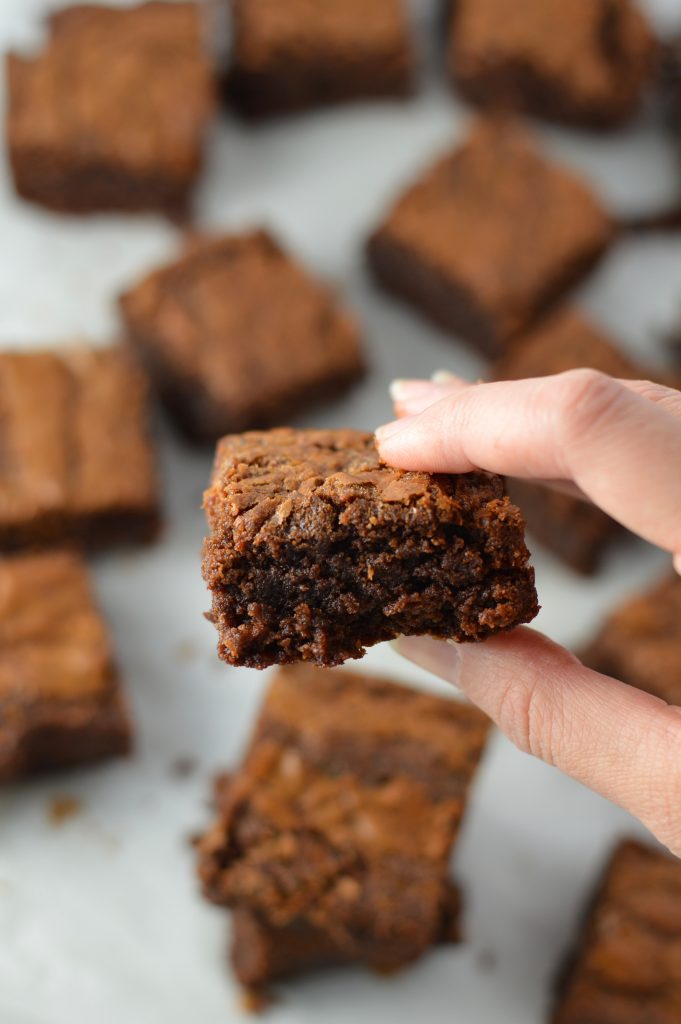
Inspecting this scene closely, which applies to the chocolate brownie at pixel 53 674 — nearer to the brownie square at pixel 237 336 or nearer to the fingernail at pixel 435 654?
the brownie square at pixel 237 336

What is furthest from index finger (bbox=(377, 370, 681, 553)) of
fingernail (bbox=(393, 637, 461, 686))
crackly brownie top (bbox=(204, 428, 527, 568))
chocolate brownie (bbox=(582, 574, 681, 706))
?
chocolate brownie (bbox=(582, 574, 681, 706))

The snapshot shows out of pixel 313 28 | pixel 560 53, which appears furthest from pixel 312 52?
pixel 560 53

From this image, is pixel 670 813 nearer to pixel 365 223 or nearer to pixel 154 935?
pixel 154 935

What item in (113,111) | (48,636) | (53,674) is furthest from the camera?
(113,111)

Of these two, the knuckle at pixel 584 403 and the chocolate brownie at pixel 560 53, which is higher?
the knuckle at pixel 584 403

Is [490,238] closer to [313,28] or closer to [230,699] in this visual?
[313,28]

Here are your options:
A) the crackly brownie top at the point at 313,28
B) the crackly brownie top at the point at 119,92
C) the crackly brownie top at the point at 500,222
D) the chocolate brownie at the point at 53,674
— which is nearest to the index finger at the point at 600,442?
the chocolate brownie at the point at 53,674

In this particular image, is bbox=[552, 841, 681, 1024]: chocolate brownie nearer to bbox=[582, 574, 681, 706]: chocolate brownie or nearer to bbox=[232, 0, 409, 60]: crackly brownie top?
bbox=[582, 574, 681, 706]: chocolate brownie
